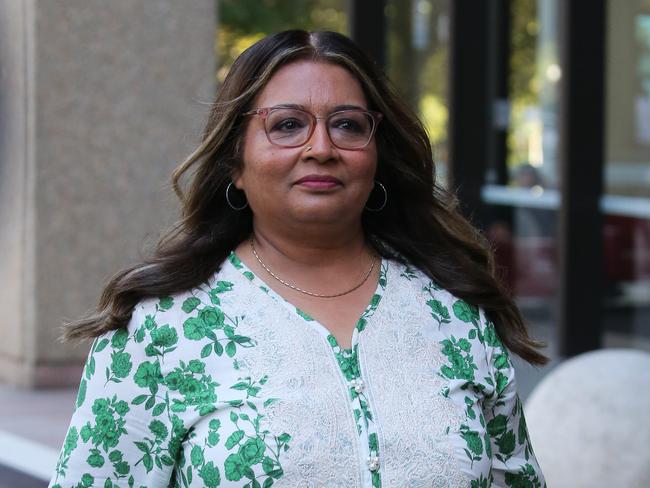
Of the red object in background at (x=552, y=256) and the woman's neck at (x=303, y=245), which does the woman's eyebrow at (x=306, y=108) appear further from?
the red object in background at (x=552, y=256)

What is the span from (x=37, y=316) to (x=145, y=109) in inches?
56.6

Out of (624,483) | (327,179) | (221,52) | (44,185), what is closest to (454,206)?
(327,179)

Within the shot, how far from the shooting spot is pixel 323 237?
9.93 feet

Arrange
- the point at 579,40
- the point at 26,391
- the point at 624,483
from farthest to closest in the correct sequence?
the point at 579,40
the point at 26,391
the point at 624,483

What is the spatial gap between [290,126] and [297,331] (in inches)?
16.3

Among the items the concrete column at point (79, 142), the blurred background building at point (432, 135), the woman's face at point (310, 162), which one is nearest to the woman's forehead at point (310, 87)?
the woman's face at point (310, 162)

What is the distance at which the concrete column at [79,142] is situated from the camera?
868 centimetres

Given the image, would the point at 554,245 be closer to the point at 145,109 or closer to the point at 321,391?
the point at 145,109

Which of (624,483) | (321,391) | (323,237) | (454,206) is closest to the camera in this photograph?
(321,391)

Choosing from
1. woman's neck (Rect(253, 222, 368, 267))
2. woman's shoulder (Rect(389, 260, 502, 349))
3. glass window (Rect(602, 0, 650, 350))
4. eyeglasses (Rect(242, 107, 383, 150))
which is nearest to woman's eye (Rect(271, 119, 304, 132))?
eyeglasses (Rect(242, 107, 383, 150))

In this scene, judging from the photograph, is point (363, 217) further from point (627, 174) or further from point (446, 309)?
point (627, 174)

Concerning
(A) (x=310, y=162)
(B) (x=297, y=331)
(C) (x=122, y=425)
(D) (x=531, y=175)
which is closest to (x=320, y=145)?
(A) (x=310, y=162)

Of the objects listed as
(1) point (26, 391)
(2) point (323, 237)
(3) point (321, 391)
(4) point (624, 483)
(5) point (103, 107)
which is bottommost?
(1) point (26, 391)

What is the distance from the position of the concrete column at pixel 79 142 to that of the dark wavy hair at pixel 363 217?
5439 millimetres
